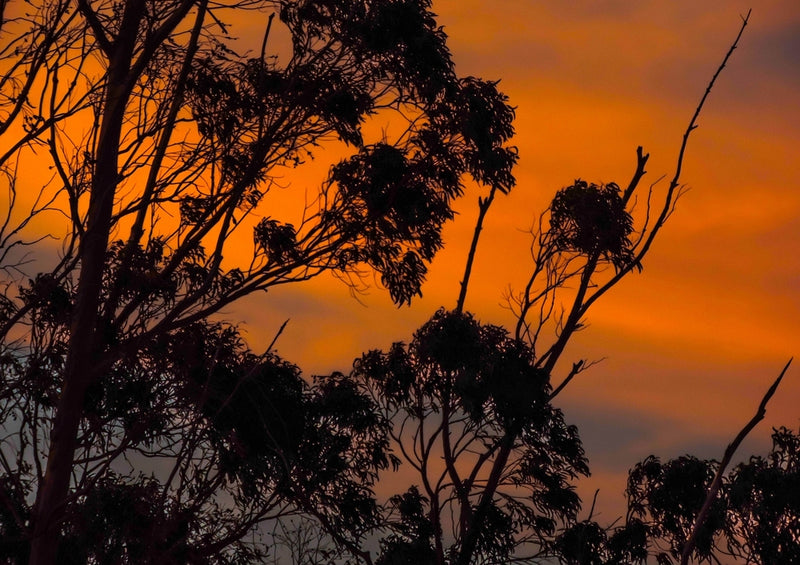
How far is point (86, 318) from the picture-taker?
10188 mm

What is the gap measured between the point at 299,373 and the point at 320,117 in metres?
5.92

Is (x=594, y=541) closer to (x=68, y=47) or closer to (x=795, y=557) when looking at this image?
(x=795, y=557)

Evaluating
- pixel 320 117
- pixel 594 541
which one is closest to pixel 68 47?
pixel 320 117

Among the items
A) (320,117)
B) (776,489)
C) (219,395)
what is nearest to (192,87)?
(320,117)

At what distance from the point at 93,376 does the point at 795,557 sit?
13698mm

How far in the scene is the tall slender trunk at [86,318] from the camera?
956 centimetres

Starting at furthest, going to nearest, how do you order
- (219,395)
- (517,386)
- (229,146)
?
(517,386)
(219,395)
(229,146)

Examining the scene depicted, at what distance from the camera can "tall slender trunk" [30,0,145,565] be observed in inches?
376

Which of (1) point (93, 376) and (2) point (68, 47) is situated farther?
(1) point (93, 376)

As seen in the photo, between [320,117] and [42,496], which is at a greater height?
[320,117]

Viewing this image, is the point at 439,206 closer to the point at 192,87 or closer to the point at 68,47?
the point at 192,87

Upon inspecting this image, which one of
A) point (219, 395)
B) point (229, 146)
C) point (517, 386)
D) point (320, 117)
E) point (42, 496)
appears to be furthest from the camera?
point (517, 386)

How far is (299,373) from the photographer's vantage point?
1797cm

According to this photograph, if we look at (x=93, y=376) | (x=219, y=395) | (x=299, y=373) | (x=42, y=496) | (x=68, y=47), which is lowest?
(x=42, y=496)
